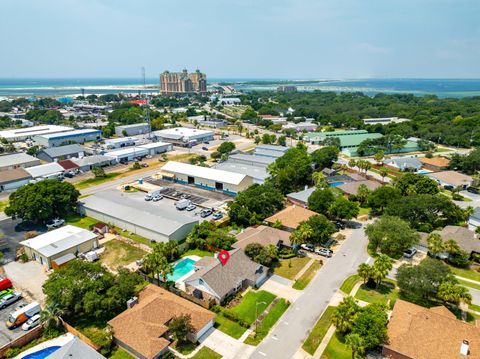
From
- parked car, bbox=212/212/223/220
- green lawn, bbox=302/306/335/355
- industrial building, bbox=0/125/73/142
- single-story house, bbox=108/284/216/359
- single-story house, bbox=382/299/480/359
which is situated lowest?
green lawn, bbox=302/306/335/355

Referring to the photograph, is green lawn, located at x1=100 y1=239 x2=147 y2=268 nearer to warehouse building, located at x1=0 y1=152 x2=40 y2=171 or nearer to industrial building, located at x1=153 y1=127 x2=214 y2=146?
warehouse building, located at x1=0 y1=152 x2=40 y2=171

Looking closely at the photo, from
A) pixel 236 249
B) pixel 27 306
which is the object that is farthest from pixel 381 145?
pixel 27 306

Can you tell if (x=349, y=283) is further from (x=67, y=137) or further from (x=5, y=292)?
(x=67, y=137)

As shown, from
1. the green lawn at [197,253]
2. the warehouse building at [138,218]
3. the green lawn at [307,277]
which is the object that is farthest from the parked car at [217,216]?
the green lawn at [307,277]

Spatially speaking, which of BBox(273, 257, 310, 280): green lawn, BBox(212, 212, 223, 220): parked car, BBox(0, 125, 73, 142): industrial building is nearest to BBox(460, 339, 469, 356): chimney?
BBox(273, 257, 310, 280): green lawn

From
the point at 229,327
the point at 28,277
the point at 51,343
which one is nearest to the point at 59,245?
the point at 28,277

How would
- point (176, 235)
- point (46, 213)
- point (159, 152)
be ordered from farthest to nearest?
point (159, 152) → point (46, 213) → point (176, 235)

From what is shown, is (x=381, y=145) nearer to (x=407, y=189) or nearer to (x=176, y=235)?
(x=407, y=189)
